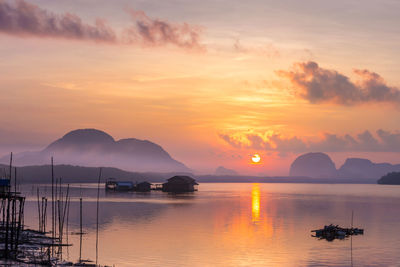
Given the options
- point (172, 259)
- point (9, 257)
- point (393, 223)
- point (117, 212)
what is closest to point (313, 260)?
point (172, 259)

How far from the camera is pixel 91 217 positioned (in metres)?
108

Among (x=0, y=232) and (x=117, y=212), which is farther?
(x=117, y=212)

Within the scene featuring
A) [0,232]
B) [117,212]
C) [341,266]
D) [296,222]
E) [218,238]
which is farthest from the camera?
[117,212]

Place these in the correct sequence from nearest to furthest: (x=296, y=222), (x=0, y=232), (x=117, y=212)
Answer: (x=0, y=232) → (x=296, y=222) → (x=117, y=212)

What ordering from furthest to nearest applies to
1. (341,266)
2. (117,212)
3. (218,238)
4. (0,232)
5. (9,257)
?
1. (117,212)
2. (218,238)
3. (0,232)
4. (341,266)
5. (9,257)

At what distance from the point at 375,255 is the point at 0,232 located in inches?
1863

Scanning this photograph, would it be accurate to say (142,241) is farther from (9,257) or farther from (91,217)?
(91,217)

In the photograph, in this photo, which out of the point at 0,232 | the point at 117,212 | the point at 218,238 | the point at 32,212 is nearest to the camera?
the point at 0,232

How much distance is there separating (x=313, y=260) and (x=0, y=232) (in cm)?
3864

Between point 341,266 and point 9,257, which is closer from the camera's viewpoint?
point 9,257

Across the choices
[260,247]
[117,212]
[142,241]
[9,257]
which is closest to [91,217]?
[117,212]

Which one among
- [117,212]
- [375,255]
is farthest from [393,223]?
[117,212]

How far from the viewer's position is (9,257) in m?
48.7

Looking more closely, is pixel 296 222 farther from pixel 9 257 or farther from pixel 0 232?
pixel 9 257
